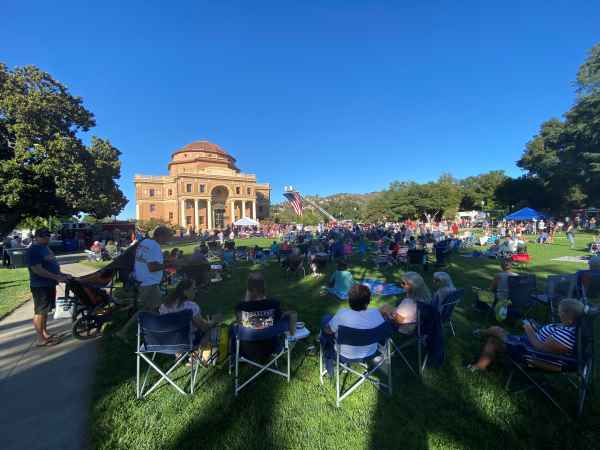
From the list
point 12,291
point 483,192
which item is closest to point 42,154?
point 12,291

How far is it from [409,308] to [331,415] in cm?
165

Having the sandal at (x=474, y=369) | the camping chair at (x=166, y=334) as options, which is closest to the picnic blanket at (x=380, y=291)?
the sandal at (x=474, y=369)

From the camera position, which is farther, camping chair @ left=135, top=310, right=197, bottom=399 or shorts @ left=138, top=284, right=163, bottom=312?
shorts @ left=138, top=284, right=163, bottom=312

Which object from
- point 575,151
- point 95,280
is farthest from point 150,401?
point 575,151

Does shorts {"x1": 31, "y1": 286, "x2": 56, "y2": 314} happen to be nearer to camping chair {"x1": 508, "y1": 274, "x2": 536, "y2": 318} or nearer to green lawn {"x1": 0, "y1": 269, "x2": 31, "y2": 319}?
green lawn {"x1": 0, "y1": 269, "x2": 31, "y2": 319}

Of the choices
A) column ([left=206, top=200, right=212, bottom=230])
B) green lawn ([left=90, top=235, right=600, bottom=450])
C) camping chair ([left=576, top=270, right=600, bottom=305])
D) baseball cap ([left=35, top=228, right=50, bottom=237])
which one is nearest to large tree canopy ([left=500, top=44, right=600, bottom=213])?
camping chair ([left=576, top=270, right=600, bottom=305])

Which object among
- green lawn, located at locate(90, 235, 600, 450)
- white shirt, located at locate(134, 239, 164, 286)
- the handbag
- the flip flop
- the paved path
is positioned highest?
white shirt, located at locate(134, 239, 164, 286)

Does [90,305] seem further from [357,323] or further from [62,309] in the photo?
[357,323]

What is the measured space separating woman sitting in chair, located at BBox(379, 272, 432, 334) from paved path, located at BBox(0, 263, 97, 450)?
3398 mm

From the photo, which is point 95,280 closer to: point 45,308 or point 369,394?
point 45,308

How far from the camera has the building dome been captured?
56.9 meters

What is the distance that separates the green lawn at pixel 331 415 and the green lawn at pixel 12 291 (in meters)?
4.98

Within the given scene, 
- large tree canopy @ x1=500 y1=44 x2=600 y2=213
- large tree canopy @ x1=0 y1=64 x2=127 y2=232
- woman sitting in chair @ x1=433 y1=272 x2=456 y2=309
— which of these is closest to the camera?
woman sitting in chair @ x1=433 y1=272 x2=456 y2=309

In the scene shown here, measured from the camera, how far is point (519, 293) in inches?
188
